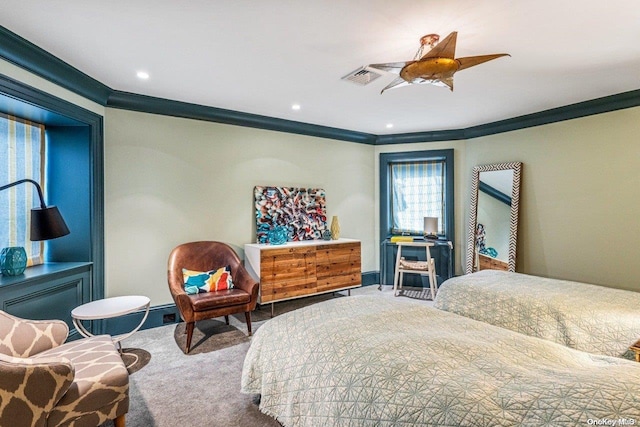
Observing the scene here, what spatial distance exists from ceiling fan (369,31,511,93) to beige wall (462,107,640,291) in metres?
2.59

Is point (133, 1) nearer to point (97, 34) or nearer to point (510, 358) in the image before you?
point (97, 34)

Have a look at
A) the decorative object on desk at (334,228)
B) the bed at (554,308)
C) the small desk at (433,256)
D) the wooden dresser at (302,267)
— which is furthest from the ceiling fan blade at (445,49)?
the small desk at (433,256)

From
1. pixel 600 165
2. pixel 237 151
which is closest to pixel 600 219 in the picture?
pixel 600 165

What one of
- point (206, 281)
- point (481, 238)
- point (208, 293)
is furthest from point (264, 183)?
point (481, 238)

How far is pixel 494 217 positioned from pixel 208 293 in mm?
3941

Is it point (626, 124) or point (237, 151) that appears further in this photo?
point (237, 151)

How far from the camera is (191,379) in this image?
103 inches

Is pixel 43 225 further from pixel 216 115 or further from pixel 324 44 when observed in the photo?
pixel 324 44

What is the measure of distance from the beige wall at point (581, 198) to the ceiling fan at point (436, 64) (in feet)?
8.49

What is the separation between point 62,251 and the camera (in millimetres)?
3363

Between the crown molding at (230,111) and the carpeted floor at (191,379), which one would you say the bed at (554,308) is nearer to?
the carpeted floor at (191,379)

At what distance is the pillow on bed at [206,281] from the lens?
343 cm

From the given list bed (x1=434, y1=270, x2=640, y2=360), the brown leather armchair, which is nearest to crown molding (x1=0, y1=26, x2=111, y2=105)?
the brown leather armchair

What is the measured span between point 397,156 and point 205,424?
467 cm
